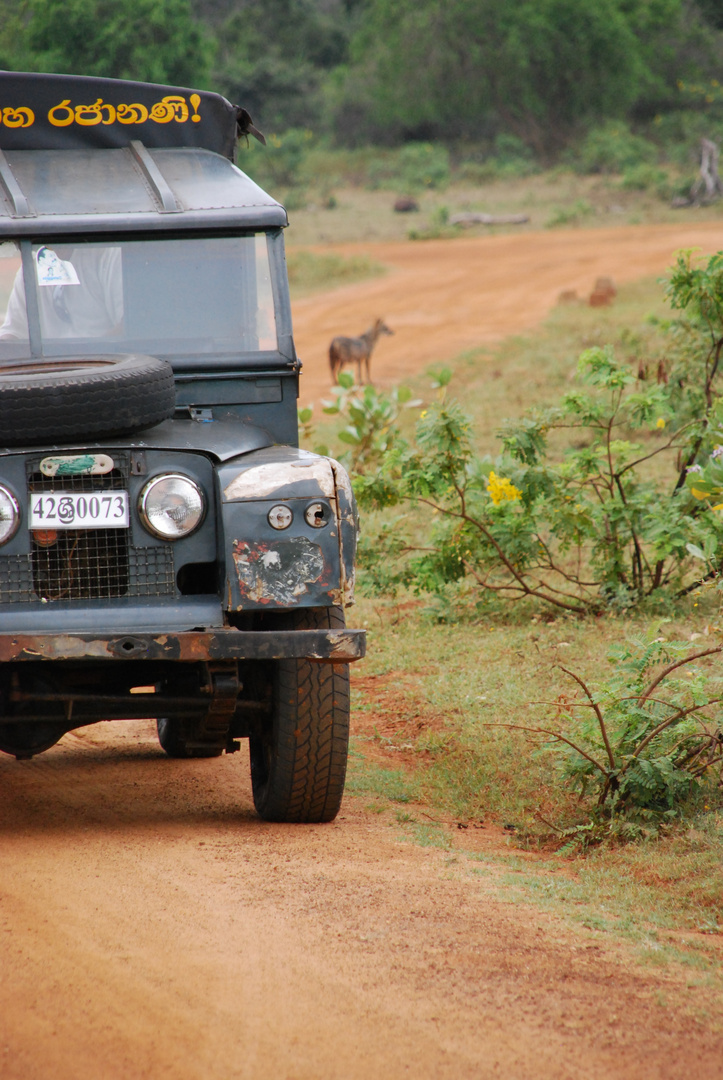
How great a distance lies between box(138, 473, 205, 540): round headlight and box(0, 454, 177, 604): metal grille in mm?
72

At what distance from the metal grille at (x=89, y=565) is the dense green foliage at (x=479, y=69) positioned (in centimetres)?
4133

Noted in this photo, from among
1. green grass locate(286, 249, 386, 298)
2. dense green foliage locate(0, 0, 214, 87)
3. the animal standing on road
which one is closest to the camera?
the animal standing on road

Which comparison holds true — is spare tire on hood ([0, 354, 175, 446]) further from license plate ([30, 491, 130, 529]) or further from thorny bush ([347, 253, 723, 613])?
thorny bush ([347, 253, 723, 613])

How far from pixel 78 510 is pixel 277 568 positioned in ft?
2.26

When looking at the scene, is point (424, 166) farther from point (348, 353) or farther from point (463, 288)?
point (348, 353)

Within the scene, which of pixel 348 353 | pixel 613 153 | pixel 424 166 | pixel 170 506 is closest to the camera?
pixel 170 506

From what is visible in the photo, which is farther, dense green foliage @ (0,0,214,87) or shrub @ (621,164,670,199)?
shrub @ (621,164,670,199)

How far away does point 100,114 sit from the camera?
209 inches

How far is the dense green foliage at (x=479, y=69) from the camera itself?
1698 inches

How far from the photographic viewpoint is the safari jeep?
162 inches

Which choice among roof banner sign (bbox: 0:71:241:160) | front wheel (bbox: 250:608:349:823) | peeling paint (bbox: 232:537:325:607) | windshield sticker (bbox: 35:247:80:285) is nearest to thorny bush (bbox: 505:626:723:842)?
front wheel (bbox: 250:608:349:823)

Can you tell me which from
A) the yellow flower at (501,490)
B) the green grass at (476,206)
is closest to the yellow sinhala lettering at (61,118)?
the yellow flower at (501,490)

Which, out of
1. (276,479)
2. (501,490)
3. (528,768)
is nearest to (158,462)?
(276,479)

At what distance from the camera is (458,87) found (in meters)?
45.5
